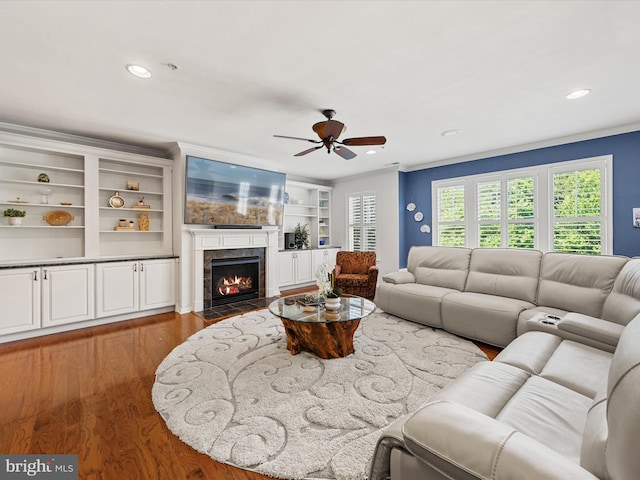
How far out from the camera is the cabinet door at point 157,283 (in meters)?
4.17

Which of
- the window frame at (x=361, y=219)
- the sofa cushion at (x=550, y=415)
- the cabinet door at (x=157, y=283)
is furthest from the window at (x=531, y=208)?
the cabinet door at (x=157, y=283)

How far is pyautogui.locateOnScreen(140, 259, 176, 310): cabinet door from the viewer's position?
4172 mm

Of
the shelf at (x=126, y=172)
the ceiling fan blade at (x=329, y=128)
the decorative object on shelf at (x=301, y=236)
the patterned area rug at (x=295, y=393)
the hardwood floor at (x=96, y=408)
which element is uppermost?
the ceiling fan blade at (x=329, y=128)

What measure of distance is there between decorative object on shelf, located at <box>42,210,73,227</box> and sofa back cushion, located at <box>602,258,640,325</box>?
6022mm

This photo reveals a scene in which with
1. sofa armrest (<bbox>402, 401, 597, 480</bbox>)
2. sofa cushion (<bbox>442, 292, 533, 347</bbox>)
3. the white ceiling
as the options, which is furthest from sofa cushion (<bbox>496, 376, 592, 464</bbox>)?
the white ceiling

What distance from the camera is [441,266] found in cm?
414

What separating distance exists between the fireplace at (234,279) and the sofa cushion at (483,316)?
10.8 ft

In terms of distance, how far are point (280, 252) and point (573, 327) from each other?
15.5ft

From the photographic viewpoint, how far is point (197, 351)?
9.63 feet

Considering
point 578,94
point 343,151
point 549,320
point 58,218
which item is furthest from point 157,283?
point 578,94

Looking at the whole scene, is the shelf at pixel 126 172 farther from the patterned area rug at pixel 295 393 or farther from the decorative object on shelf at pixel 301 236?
the decorative object on shelf at pixel 301 236

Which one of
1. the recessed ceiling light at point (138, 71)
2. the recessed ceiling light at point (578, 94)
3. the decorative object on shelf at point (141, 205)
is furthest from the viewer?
the decorative object on shelf at point (141, 205)

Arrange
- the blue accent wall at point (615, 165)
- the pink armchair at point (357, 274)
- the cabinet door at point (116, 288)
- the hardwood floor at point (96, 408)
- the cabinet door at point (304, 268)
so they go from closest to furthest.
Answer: the hardwood floor at point (96, 408) < the blue accent wall at point (615, 165) < the cabinet door at point (116, 288) < the pink armchair at point (357, 274) < the cabinet door at point (304, 268)

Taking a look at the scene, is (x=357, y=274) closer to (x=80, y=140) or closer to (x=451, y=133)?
(x=451, y=133)
